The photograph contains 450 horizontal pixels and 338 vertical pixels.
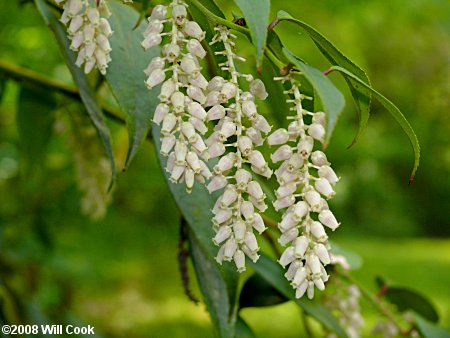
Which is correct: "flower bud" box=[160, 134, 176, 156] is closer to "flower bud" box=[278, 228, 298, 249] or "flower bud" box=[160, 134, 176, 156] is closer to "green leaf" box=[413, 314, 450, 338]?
"flower bud" box=[278, 228, 298, 249]

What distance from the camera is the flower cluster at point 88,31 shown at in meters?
0.69

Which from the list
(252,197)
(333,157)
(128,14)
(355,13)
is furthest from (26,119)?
(333,157)

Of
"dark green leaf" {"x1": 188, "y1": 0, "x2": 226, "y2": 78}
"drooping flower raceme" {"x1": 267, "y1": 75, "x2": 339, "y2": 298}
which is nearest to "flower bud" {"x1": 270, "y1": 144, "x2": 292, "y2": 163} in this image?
"drooping flower raceme" {"x1": 267, "y1": 75, "x2": 339, "y2": 298}

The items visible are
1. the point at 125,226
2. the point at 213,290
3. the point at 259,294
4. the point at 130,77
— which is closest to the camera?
the point at 130,77

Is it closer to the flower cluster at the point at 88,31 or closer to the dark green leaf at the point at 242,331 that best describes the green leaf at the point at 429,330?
the dark green leaf at the point at 242,331

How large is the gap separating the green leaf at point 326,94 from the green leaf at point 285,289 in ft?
1.62

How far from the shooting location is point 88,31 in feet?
2.26

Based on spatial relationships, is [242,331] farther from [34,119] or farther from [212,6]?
[34,119]

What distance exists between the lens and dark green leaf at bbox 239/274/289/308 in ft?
3.68

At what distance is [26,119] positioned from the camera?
143 centimetres

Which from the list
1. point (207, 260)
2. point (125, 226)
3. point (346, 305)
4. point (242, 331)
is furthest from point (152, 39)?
point (125, 226)

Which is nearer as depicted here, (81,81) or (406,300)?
(81,81)

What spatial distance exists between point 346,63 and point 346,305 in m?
0.68

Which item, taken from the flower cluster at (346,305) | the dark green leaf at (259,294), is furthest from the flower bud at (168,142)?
the flower cluster at (346,305)
